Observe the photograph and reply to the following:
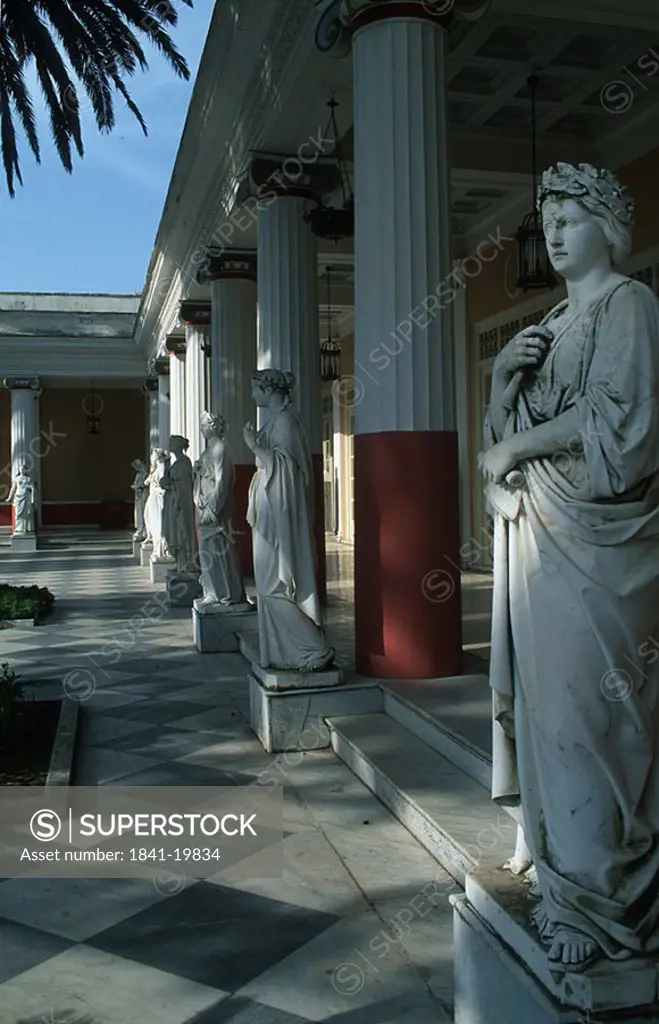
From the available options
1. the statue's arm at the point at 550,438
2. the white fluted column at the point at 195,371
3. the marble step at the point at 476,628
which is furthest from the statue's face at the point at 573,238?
the white fluted column at the point at 195,371

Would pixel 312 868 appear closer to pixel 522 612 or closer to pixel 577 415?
pixel 522 612

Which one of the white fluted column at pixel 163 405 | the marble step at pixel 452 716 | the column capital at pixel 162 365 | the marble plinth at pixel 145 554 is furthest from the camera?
the white fluted column at pixel 163 405

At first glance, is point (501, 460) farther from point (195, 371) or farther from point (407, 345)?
point (195, 371)

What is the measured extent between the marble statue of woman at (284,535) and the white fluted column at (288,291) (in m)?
3.18

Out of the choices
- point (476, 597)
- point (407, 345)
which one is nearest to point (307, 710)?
point (407, 345)

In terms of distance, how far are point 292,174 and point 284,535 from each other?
182 inches

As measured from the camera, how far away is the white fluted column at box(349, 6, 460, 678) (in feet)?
18.3

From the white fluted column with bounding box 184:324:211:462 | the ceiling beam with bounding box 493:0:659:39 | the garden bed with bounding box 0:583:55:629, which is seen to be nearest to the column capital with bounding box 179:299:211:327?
the white fluted column with bounding box 184:324:211:462

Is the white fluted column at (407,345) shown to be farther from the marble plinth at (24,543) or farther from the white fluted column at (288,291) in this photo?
the marble plinth at (24,543)

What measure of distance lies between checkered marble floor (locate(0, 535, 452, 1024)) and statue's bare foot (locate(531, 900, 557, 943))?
0.70 metres

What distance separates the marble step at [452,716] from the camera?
423 centimetres

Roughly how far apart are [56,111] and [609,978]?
885 cm

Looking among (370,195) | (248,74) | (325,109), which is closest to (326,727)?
(370,195)

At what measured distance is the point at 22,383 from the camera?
2411cm
